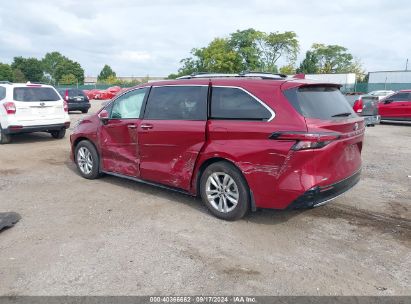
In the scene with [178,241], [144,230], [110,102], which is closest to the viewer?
[178,241]

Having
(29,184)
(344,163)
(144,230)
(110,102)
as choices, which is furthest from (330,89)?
(29,184)

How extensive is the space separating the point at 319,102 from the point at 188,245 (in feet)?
7.28

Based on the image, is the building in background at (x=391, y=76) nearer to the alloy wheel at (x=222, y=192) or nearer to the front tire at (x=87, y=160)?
the front tire at (x=87, y=160)

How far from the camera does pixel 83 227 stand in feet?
14.9

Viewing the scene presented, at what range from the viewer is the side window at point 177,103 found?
490cm

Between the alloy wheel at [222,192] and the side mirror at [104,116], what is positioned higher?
the side mirror at [104,116]

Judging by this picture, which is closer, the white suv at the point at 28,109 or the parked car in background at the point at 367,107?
the white suv at the point at 28,109

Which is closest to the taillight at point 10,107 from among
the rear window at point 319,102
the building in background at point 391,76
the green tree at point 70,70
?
the rear window at point 319,102

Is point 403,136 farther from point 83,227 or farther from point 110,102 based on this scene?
point 83,227

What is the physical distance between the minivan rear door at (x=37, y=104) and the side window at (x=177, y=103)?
6.07 meters

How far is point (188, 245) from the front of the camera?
13.3 ft

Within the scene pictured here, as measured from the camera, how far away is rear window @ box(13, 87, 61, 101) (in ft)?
33.0

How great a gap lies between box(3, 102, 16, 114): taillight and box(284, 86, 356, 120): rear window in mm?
8233

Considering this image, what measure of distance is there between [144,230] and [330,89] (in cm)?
288
